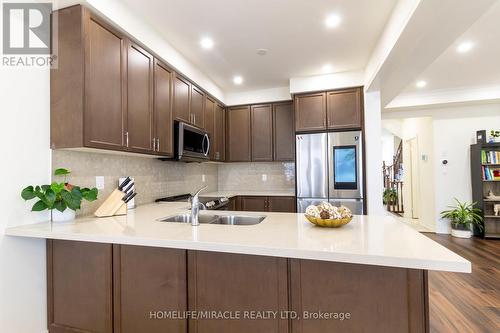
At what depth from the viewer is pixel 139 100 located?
2.22m

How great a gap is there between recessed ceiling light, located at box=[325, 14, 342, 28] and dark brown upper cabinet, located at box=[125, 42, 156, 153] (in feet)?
5.55

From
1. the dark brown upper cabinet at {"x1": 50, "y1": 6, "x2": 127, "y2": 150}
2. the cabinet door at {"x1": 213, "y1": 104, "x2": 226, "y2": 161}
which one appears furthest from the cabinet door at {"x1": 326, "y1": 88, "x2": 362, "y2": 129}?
the dark brown upper cabinet at {"x1": 50, "y1": 6, "x2": 127, "y2": 150}

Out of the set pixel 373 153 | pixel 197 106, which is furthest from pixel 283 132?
pixel 197 106

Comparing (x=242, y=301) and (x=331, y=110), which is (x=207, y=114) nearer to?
(x=331, y=110)

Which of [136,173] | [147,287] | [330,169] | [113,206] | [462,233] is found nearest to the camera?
[147,287]

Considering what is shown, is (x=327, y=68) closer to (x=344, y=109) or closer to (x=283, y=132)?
(x=344, y=109)

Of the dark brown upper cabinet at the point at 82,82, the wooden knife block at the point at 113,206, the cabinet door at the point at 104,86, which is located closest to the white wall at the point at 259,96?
the cabinet door at the point at 104,86

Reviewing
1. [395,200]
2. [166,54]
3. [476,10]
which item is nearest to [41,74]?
[166,54]

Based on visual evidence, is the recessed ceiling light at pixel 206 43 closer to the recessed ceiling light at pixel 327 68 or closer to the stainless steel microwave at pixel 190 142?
the stainless steel microwave at pixel 190 142

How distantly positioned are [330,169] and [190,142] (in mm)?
1927

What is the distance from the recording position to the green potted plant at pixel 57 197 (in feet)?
5.14

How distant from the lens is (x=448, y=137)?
15.5 ft

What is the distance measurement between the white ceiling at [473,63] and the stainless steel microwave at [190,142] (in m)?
2.95

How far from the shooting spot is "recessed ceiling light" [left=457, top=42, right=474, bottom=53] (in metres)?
2.85
